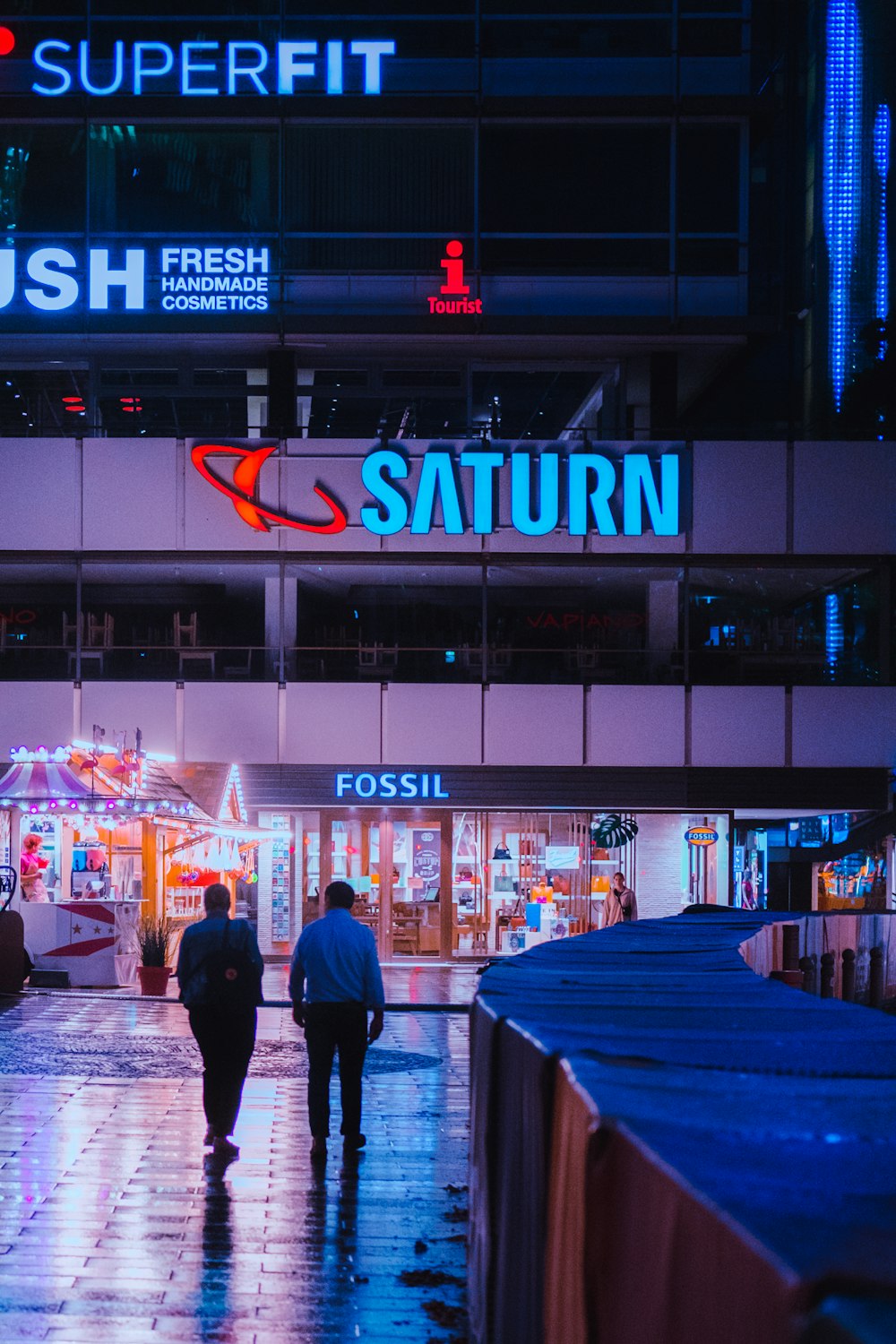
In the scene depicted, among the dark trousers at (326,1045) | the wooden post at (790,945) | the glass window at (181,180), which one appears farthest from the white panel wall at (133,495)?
the dark trousers at (326,1045)

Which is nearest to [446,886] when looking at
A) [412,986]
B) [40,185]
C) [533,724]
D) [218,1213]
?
[533,724]

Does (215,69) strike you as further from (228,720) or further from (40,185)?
(228,720)

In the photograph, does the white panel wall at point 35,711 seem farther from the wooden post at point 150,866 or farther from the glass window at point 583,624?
the glass window at point 583,624

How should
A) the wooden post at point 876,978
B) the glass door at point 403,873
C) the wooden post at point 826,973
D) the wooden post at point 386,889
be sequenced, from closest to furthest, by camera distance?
the wooden post at point 826,973 < the wooden post at point 876,978 < the wooden post at point 386,889 < the glass door at point 403,873

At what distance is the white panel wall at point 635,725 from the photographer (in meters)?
29.2

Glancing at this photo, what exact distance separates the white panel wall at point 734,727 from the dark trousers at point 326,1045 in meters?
19.7

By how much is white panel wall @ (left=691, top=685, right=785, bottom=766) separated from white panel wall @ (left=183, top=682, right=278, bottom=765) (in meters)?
7.64

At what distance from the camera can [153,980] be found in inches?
867

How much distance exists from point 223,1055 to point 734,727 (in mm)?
20186

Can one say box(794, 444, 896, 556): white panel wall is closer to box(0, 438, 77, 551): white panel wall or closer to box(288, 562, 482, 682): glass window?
box(288, 562, 482, 682): glass window

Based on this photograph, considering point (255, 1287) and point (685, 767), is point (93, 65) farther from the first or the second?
point (255, 1287)

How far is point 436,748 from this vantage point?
2917 centimetres

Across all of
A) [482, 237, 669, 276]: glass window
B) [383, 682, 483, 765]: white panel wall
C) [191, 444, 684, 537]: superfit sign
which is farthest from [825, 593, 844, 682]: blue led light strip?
[482, 237, 669, 276]: glass window

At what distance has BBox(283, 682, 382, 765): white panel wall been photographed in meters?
29.2
